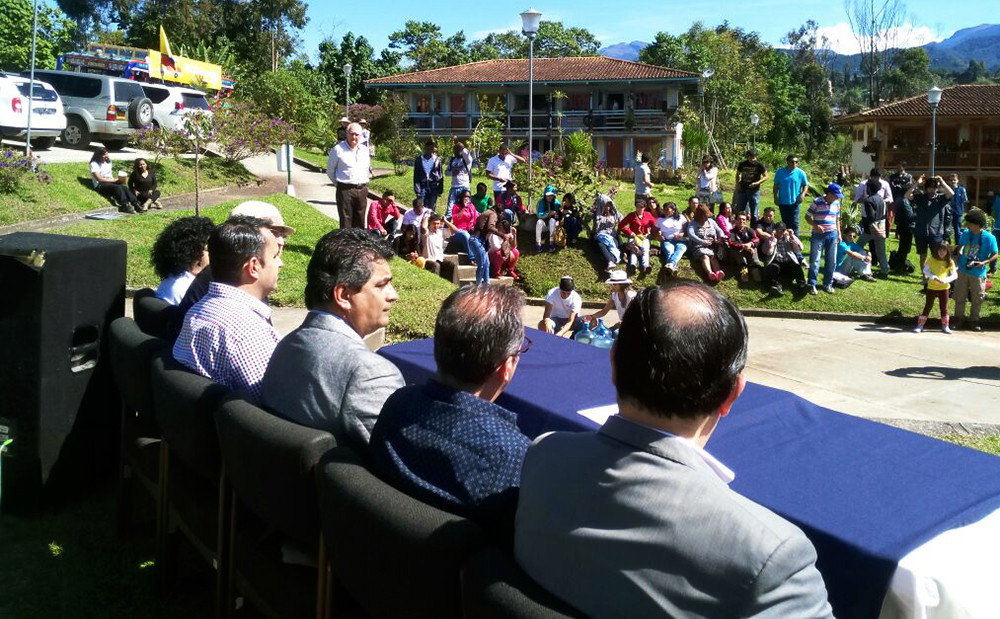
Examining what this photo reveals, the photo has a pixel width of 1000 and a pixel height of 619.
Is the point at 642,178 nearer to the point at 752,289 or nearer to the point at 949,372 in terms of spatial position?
the point at 752,289

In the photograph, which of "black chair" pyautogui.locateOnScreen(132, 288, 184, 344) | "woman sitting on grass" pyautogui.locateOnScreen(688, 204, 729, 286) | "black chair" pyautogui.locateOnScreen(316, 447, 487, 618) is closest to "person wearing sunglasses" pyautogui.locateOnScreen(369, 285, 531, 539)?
"black chair" pyautogui.locateOnScreen(316, 447, 487, 618)

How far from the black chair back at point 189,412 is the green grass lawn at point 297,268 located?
489cm

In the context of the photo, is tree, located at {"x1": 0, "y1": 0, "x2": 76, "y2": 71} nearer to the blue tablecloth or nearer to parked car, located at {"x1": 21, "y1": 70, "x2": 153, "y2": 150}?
parked car, located at {"x1": 21, "y1": 70, "x2": 153, "y2": 150}

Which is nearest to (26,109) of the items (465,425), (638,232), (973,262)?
(638,232)

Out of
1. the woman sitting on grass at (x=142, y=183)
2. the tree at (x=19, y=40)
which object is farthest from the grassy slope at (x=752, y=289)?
the tree at (x=19, y=40)

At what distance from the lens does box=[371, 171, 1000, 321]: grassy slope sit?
1309 centimetres

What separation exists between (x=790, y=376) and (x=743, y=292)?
4636 millimetres

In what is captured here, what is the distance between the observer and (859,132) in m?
43.5

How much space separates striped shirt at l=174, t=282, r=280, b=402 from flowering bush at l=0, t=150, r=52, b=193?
12.5 meters

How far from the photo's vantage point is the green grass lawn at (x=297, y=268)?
8609mm

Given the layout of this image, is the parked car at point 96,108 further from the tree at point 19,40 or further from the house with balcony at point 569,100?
the house with balcony at point 569,100

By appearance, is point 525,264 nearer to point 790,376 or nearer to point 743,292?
point 743,292

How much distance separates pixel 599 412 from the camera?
3195 millimetres

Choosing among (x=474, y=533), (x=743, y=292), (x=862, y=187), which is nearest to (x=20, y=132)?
(x=743, y=292)
